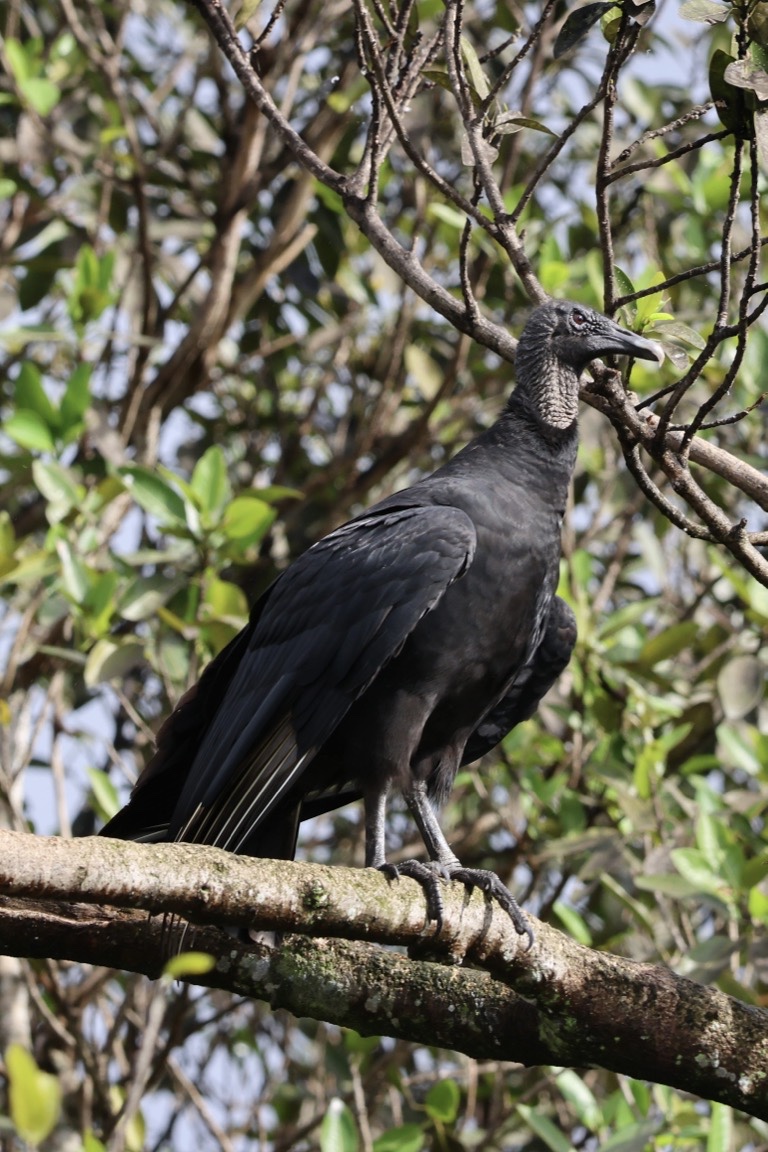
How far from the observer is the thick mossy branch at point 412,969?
7.23 feet

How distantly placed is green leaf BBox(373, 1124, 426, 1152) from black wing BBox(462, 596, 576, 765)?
1050 millimetres

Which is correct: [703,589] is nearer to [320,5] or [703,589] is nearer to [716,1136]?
[716,1136]

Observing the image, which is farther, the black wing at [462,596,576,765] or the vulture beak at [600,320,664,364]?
the black wing at [462,596,576,765]

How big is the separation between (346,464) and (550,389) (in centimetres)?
170

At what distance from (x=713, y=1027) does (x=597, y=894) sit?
2504mm

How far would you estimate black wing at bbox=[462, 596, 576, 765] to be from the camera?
3561 millimetres

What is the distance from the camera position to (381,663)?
3051mm

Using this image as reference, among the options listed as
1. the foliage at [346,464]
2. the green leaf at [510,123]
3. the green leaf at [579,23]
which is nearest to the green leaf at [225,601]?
the foliage at [346,464]

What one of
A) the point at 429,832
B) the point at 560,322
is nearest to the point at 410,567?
the point at 429,832

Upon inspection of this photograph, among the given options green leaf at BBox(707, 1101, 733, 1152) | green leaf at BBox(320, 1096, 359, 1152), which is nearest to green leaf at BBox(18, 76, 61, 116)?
green leaf at BBox(320, 1096, 359, 1152)

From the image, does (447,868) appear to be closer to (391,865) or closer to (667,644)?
(391,865)

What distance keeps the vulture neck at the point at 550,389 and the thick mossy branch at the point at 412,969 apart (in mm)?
1337

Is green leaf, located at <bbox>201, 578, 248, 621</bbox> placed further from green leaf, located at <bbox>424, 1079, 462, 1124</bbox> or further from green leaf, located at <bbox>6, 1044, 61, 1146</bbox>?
green leaf, located at <bbox>6, 1044, 61, 1146</bbox>

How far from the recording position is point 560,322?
3604 millimetres
